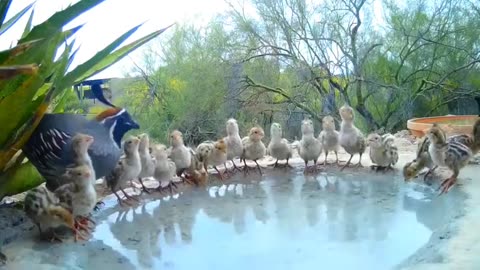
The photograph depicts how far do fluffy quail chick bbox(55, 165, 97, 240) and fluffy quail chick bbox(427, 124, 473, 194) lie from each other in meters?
1.22

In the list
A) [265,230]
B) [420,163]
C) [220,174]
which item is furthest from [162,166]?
[420,163]

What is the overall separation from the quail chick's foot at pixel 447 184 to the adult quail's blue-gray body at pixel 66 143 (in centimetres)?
114

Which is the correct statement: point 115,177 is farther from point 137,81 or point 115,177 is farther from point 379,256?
point 137,81

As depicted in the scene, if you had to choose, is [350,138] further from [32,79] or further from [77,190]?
[32,79]

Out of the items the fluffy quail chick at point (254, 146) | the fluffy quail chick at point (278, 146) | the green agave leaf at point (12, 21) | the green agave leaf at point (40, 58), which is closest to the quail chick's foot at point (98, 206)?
the green agave leaf at point (40, 58)

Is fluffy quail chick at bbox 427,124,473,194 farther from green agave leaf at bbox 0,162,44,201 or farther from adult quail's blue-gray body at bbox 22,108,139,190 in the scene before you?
green agave leaf at bbox 0,162,44,201

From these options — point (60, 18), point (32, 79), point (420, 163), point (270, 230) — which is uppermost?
point (60, 18)

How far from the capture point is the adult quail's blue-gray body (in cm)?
147

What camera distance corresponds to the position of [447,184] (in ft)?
6.37

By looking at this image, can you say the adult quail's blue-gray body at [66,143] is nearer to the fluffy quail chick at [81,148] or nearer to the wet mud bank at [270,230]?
the fluffy quail chick at [81,148]

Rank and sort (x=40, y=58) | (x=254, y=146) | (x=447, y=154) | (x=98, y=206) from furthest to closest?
1. (x=254, y=146)
2. (x=447, y=154)
3. (x=98, y=206)
4. (x=40, y=58)

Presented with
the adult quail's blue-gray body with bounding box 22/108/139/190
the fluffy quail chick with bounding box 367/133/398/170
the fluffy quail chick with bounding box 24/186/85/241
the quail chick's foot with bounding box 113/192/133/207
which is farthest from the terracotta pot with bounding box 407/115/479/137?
the fluffy quail chick with bounding box 24/186/85/241

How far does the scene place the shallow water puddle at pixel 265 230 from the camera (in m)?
1.28

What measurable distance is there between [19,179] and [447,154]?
1446mm
